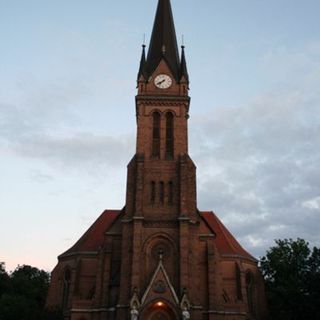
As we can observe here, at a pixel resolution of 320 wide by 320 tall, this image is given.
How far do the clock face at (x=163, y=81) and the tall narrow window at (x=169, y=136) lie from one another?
9.50 feet

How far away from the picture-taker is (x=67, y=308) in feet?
150

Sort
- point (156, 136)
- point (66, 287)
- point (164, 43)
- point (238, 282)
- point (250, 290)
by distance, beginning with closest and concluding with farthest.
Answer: point (156, 136) → point (238, 282) → point (66, 287) → point (164, 43) → point (250, 290)

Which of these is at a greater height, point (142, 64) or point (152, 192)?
point (142, 64)

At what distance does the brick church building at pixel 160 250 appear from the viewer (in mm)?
38625

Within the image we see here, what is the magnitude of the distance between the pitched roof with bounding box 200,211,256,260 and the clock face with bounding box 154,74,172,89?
48.2 feet

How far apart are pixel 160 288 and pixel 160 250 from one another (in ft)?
11.8

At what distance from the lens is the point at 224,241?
51.2 meters

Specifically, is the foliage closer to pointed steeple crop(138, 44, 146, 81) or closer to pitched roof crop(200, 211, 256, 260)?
pitched roof crop(200, 211, 256, 260)

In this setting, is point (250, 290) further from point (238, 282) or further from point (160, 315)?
point (160, 315)

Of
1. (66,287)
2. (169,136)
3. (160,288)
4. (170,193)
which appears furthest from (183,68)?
(66,287)

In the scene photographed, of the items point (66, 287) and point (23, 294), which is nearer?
point (66, 287)

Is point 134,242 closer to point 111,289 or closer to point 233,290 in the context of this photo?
point 111,289

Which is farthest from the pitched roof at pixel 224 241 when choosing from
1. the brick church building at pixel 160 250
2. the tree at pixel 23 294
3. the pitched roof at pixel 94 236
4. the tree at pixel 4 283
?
the tree at pixel 4 283

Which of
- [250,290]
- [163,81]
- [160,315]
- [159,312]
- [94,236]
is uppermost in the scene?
[163,81]
